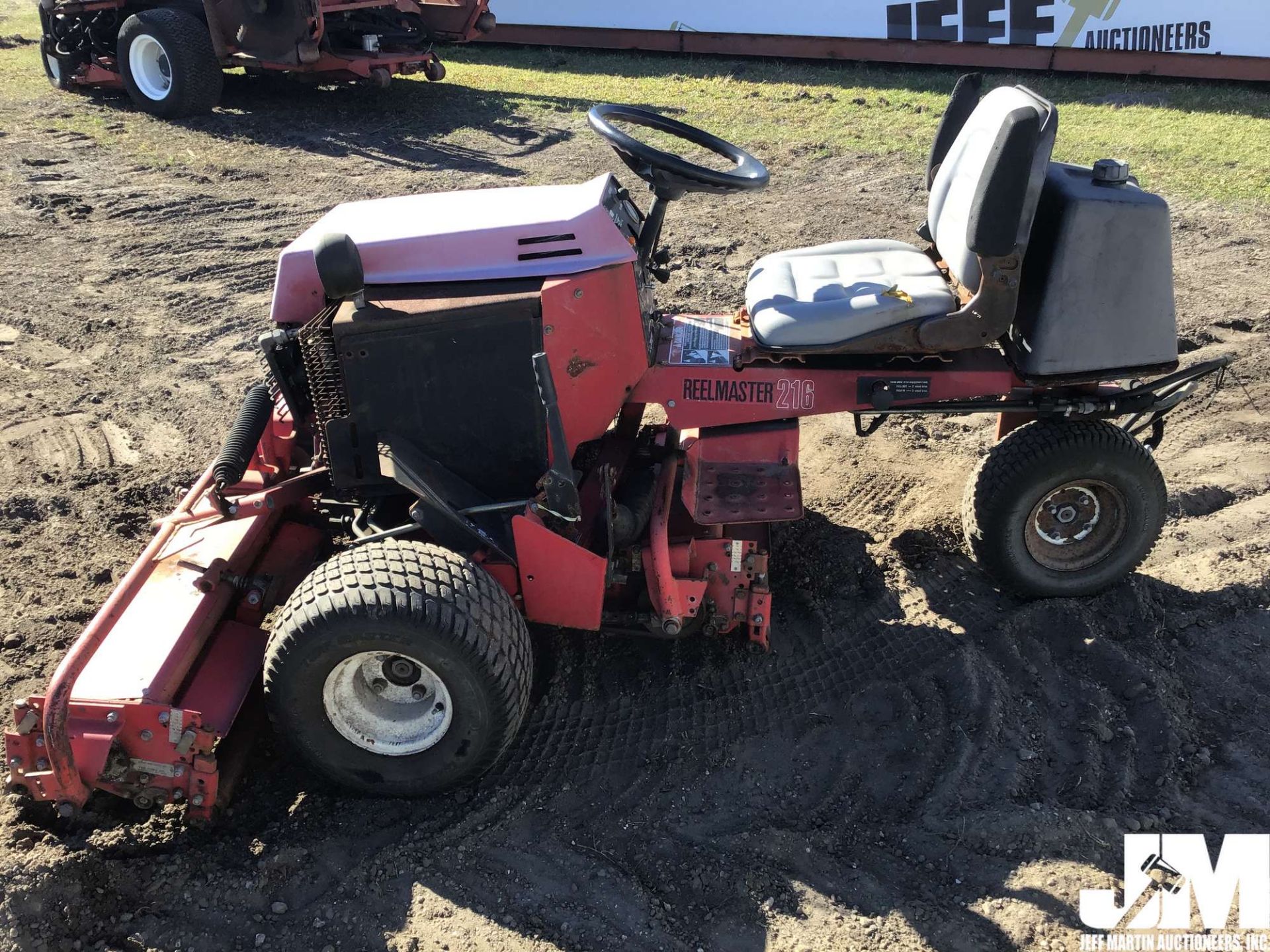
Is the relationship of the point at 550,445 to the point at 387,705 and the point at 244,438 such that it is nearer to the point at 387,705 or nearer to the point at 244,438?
the point at 387,705

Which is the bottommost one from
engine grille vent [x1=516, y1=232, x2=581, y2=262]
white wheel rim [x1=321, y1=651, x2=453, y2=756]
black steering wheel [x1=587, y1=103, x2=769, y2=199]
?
white wheel rim [x1=321, y1=651, x2=453, y2=756]

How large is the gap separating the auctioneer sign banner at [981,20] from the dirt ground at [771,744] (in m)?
6.05

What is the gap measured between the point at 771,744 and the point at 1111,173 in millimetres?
2049

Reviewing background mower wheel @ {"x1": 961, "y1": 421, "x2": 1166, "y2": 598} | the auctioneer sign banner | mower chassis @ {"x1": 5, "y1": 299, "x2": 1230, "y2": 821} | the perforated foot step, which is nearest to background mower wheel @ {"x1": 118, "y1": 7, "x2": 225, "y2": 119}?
the auctioneer sign banner

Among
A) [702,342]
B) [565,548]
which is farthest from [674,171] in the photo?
[565,548]

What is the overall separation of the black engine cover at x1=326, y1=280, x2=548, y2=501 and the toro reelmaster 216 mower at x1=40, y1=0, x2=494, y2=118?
6.96m

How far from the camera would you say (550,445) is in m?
2.98

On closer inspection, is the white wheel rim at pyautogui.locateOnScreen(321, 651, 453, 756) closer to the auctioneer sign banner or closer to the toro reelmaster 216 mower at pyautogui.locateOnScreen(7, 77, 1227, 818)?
the toro reelmaster 216 mower at pyautogui.locateOnScreen(7, 77, 1227, 818)

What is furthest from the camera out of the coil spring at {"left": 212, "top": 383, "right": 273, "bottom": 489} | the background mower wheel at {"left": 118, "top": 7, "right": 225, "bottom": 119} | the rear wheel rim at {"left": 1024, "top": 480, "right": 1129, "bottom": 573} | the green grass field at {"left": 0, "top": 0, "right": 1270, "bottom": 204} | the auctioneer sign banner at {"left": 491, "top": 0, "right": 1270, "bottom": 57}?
the auctioneer sign banner at {"left": 491, "top": 0, "right": 1270, "bottom": 57}

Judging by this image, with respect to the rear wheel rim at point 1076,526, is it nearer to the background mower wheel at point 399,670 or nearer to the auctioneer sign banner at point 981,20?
the background mower wheel at point 399,670

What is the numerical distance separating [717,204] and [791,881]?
209 inches

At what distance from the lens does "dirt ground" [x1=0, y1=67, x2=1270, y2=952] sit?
104 inches

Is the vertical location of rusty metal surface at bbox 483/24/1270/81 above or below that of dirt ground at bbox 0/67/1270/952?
above

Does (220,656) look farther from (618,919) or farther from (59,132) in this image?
(59,132)
